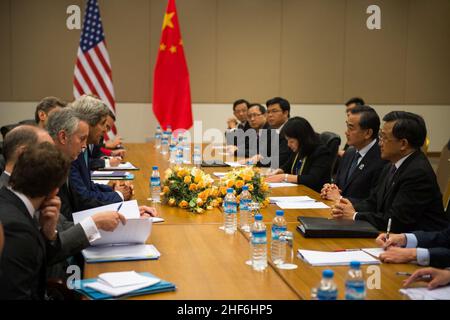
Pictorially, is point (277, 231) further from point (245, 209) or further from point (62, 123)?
point (62, 123)

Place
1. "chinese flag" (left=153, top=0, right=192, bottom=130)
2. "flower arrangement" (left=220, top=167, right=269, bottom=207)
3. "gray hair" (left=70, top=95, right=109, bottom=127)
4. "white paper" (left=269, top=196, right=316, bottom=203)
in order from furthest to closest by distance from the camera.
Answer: "chinese flag" (left=153, top=0, right=192, bottom=130) < "white paper" (left=269, top=196, right=316, bottom=203) < "gray hair" (left=70, top=95, right=109, bottom=127) < "flower arrangement" (left=220, top=167, right=269, bottom=207)

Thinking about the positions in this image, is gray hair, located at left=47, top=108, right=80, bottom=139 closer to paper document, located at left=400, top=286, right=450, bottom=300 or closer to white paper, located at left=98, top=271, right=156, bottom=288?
white paper, located at left=98, top=271, right=156, bottom=288

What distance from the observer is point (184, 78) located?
905 centimetres

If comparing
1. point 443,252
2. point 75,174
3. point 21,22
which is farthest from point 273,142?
point 21,22

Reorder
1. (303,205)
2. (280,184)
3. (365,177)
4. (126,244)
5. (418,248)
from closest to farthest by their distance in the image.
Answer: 1. (418,248)
2. (126,244)
3. (303,205)
4. (365,177)
5. (280,184)

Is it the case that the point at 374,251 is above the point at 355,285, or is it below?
below

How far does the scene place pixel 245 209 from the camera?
11.7ft

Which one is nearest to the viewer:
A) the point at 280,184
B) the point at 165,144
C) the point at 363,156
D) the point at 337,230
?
the point at 337,230

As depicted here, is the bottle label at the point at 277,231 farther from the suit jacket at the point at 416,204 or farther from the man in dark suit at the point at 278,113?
the man in dark suit at the point at 278,113

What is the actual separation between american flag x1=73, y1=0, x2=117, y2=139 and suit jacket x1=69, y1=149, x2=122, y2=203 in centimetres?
423

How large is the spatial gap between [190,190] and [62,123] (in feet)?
3.09

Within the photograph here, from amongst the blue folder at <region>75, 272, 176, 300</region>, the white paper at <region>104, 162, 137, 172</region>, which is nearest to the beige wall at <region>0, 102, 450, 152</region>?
the white paper at <region>104, 162, 137, 172</region>

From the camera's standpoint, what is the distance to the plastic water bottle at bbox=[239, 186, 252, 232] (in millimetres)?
3454

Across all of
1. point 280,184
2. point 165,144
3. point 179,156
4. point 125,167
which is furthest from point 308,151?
point 165,144
